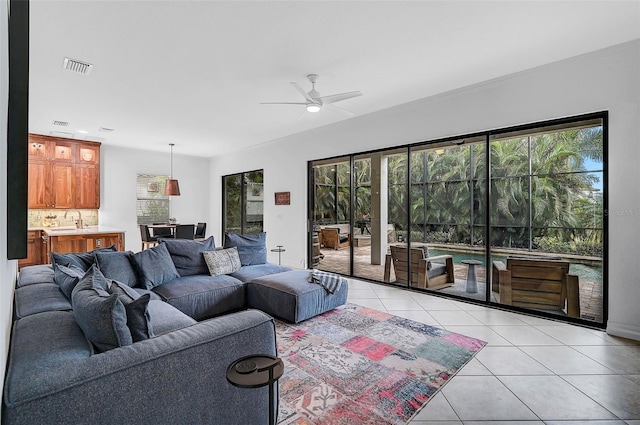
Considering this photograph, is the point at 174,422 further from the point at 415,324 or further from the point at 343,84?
the point at 343,84

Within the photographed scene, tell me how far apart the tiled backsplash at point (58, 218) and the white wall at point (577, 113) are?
593 centimetres

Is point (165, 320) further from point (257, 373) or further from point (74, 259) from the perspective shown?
point (257, 373)

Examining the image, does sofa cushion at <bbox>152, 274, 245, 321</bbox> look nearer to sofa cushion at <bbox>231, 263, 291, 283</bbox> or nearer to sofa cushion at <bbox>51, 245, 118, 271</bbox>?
sofa cushion at <bbox>231, 263, 291, 283</bbox>

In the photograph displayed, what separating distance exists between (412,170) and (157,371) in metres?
4.35

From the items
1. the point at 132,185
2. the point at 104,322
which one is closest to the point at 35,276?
the point at 104,322

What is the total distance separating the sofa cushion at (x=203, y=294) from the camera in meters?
3.25

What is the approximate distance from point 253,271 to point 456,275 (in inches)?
113

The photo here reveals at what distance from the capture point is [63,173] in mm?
6574

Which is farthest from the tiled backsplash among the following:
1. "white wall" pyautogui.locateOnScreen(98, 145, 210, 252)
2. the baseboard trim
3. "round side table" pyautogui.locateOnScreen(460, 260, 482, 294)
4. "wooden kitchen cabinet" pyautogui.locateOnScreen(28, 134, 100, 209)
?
the baseboard trim

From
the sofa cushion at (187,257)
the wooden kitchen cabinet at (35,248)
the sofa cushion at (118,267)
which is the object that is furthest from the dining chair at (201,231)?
the sofa cushion at (118,267)

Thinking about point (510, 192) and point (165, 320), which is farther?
point (510, 192)

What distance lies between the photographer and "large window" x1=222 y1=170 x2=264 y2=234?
26.4ft

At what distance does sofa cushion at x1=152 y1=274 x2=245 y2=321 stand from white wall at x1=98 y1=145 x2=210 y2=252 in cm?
507

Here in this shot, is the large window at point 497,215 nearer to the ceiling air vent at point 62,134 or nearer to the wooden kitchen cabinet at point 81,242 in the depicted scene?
the wooden kitchen cabinet at point 81,242
